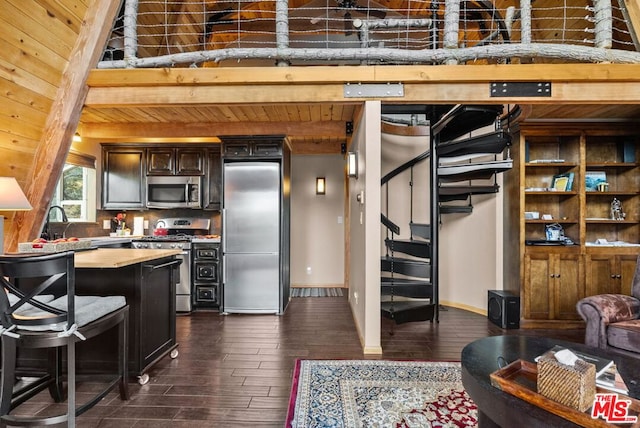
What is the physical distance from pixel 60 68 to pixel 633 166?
5.86m

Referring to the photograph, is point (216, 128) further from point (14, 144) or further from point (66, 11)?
point (14, 144)

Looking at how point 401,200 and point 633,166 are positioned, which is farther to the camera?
point 401,200

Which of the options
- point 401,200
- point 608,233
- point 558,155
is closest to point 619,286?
point 608,233

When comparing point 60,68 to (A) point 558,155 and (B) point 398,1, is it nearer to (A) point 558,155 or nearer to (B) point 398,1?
(B) point 398,1

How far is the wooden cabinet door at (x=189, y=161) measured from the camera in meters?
4.58

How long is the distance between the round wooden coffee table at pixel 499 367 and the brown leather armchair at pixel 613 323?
841 millimetres

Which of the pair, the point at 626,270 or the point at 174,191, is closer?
the point at 626,270

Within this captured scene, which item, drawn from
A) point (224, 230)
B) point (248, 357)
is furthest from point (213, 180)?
point (248, 357)

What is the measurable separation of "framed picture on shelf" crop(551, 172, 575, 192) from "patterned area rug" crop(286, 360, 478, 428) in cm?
257

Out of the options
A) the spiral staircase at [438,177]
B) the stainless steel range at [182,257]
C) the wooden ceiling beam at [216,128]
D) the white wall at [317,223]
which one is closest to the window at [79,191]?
the wooden ceiling beam at [216,128]

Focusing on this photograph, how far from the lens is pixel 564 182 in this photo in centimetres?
376

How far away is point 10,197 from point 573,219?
17.7ft

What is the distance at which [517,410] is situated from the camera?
1157 mm

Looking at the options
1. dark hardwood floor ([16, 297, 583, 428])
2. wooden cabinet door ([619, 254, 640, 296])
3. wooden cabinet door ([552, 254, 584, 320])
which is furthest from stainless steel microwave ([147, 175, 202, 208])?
wooden cabinet door ([619, 254, 640, 296])
